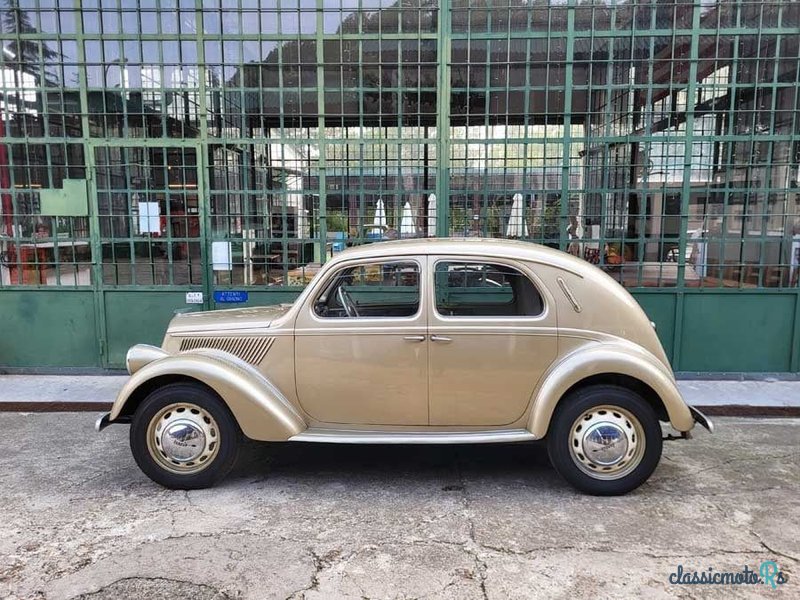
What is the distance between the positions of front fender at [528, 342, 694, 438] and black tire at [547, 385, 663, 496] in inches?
4.2

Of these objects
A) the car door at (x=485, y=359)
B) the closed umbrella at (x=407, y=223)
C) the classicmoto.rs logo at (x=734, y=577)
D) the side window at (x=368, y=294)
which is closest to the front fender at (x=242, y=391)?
the side window at (x=368, y=294)

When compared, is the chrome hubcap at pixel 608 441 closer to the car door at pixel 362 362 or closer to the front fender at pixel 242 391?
the car door at pixel 362 362

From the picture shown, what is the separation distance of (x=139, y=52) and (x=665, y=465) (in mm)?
7274

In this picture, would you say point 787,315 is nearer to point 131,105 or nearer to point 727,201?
point 727,201

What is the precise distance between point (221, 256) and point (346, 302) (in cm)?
349

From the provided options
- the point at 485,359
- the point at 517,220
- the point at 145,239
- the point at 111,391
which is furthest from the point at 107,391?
the point at 517,220

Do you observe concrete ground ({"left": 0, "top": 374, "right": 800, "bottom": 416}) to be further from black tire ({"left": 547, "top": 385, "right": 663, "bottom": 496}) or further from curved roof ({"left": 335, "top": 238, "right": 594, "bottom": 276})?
curved roof ({"left": 335, "top": 238, "right": 594, "bottom": 276})

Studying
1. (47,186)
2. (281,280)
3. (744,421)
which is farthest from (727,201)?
(47,186)

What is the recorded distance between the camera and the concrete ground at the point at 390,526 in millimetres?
3125

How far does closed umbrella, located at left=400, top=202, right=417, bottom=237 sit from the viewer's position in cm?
720

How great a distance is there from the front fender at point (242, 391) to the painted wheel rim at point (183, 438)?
23 cm

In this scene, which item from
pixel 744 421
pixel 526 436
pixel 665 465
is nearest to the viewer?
pixel 526 436

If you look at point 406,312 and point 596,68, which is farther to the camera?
point 596,68

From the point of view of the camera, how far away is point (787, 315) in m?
7.01
